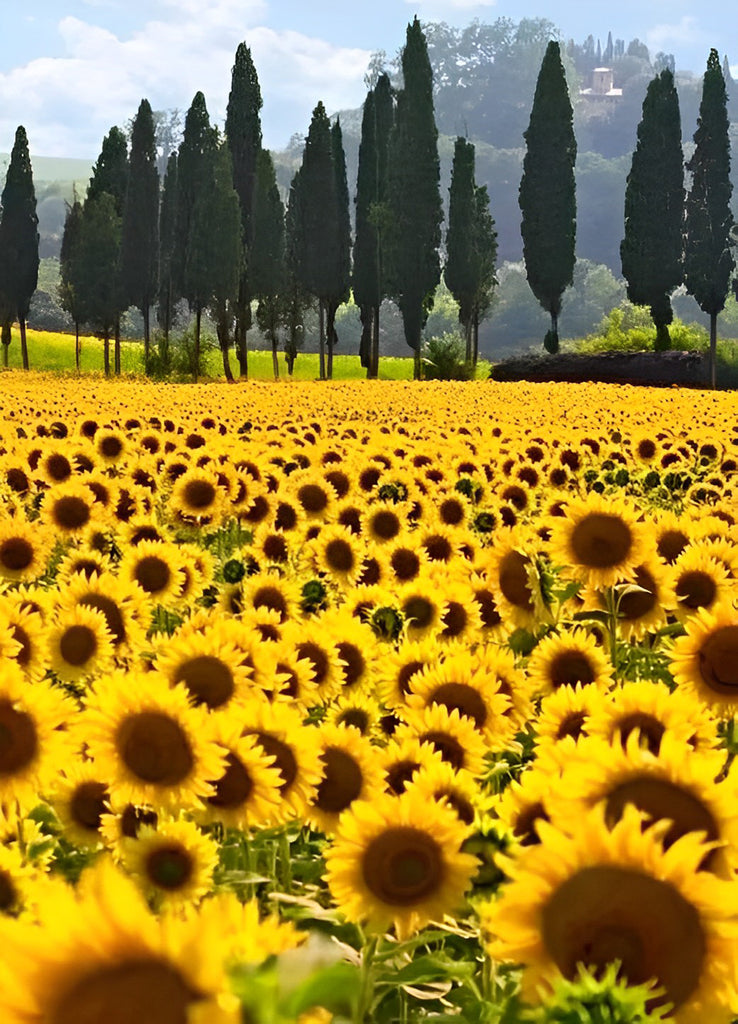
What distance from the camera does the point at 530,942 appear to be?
102 centimetres

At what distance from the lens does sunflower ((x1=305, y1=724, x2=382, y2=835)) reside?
1.95 meters

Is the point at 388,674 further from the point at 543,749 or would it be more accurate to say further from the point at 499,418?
the point at 499,418

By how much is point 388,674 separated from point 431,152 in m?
48.3

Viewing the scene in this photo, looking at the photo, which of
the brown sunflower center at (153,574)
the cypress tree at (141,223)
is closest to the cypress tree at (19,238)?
the cypress tree at (141,223)

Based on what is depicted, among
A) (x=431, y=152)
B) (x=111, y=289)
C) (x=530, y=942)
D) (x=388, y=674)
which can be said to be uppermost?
(x=431, y=152)

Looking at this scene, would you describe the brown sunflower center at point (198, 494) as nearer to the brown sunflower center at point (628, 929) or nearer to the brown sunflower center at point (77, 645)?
the brown sunflower center at point (77, 645)

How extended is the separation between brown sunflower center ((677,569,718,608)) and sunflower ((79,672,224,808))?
1.67 m

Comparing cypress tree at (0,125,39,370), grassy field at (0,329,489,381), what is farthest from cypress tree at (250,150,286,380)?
cypress tree at (0,125,39,370)

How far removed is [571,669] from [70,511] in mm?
3086

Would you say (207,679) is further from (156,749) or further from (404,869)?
(404,869)

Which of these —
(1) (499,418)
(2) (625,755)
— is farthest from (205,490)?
(1) (499,418)

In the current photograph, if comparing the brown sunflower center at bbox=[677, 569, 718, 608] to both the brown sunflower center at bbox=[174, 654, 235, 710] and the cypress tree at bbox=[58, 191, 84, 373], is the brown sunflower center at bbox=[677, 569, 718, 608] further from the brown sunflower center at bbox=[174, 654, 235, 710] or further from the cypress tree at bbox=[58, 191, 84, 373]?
the cypress tree at bbox=[58, 191, 84, 373]

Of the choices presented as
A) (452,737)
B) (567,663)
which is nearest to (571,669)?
(567,663)

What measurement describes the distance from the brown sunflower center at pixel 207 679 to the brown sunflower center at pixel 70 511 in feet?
9.63
